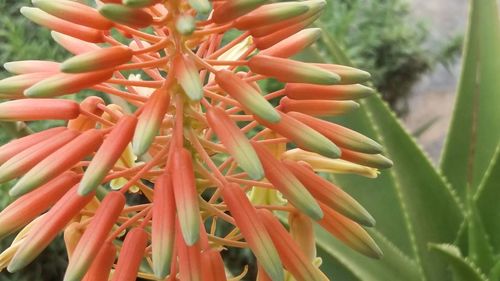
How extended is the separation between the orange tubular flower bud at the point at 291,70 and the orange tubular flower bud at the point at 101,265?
25 centimetres

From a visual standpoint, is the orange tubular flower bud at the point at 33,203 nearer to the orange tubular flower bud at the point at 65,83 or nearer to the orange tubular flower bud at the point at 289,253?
the orange tubular flower bud at the point at 65,83

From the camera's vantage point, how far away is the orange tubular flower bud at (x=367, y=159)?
0.97 m

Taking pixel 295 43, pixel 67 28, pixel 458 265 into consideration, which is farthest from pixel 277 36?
pixel 458 265

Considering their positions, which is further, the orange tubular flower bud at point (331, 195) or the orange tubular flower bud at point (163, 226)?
the orange tubular flower bud at point (331, 195)

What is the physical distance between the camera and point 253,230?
877mm

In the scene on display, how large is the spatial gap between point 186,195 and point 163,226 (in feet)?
0.13

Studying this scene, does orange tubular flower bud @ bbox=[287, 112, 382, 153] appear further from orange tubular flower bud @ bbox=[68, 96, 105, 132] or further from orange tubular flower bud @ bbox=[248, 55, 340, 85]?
orange tubular flower bud @ bbox=[68, 96, 105, 132]

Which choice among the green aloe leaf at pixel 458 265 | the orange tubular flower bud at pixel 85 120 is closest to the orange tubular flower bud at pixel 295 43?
the orange tubular flower bud at pixel 85 120

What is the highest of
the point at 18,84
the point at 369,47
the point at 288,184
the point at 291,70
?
the point at 369,47

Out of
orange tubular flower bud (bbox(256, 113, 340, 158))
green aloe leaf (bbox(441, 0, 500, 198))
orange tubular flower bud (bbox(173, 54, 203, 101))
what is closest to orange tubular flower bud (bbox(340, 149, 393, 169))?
orange tubular flower bud (bbox(256, 113, 340, 158))

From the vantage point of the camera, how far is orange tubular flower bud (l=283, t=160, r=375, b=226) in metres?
0.93

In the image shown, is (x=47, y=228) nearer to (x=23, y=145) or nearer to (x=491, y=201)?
(x=23, y=145)

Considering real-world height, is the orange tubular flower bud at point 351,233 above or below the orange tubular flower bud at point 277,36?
below

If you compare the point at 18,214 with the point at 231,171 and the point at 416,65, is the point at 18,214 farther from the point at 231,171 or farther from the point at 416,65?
the point at 416,65
